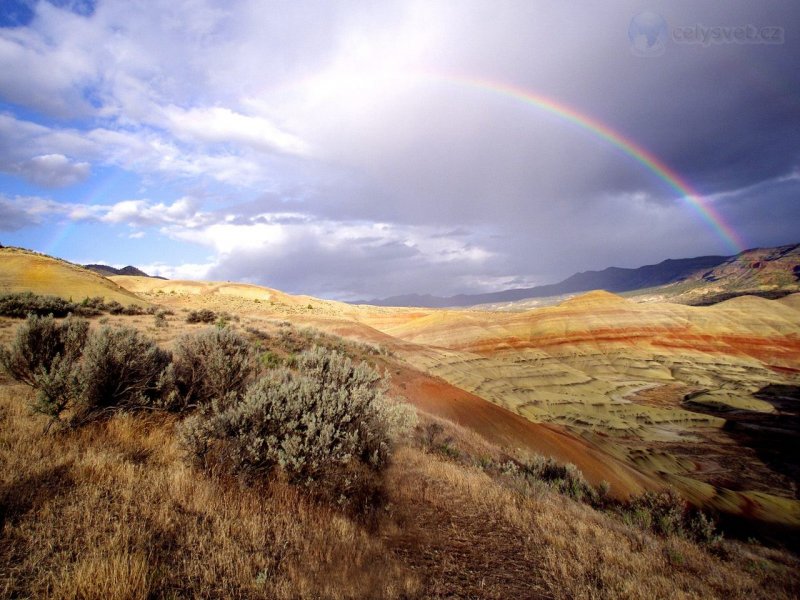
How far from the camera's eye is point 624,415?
44.1 m

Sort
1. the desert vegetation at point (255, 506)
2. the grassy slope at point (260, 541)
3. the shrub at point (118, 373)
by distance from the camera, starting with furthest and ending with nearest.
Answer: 1. the shrub at point (118, 373)
2. the desert vegetation at point (255, 506)
3. the grassy slope at point (260, 541)

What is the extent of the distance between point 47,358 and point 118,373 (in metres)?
2.60

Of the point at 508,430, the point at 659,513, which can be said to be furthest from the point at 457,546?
the point at 508,430

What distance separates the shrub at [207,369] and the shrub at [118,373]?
17.1 inches

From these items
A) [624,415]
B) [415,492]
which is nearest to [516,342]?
[624,415]

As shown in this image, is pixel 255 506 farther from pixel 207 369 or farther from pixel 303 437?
pixel 207 369

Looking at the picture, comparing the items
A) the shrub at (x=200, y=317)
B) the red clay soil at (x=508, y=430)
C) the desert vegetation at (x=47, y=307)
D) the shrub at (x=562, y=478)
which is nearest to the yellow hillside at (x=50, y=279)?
the desert vegetation at (x=47, y=307)

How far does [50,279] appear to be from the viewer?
33.4 metres

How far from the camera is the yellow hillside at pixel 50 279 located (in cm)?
3091

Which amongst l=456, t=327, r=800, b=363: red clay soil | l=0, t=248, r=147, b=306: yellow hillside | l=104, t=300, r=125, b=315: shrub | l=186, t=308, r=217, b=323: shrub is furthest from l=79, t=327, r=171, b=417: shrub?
l=456, t=327, r=800, b=363: red clay soil

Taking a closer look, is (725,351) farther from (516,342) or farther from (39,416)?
(39,416)

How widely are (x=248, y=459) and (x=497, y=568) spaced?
3.69m

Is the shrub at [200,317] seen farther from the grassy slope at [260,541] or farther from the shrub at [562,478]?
the shrub at [562,478]

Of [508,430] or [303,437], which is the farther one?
[508,430]
